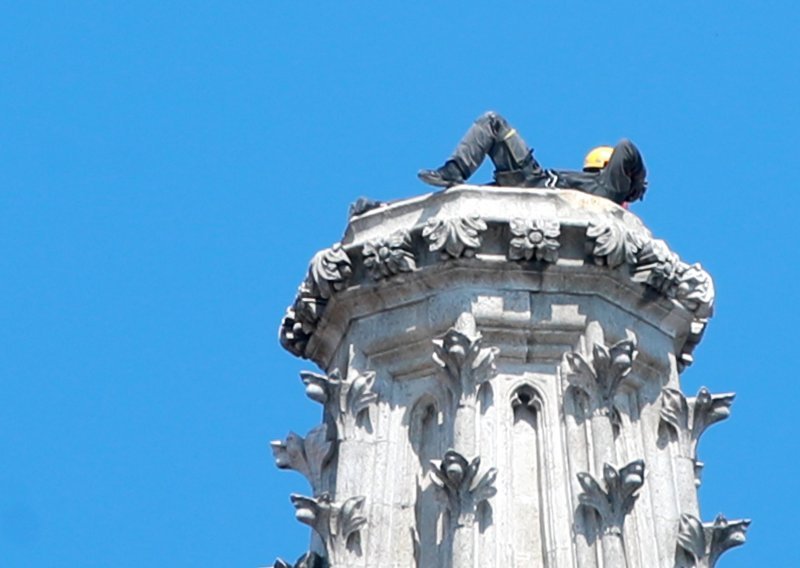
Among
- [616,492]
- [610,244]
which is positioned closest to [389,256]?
[610,244]

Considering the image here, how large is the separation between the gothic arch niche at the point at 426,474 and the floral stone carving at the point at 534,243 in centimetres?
163

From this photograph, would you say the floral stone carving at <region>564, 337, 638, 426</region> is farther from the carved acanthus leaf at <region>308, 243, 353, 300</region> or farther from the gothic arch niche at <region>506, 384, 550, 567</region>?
the carved acanthus leaf at <region>308, 243, 353, 300</region>

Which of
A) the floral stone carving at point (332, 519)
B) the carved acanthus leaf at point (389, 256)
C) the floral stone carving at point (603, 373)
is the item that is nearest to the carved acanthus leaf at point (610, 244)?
the floral stone carving at point (603, 373)

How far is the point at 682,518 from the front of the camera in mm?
19016

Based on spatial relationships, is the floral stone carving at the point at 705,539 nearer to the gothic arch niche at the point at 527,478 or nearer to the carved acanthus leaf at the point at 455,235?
the gothic arch niche at the point at 527,478

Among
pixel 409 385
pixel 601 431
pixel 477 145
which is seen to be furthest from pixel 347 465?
pixel 477 145

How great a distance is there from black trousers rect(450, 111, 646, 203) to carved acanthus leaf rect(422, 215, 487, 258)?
3.54 ft

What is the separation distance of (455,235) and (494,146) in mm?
1843

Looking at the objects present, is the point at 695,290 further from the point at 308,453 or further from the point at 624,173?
the point at 308,453

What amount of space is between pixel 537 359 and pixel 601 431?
3.70 feet

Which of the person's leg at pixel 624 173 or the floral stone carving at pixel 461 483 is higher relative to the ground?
the person's leg at pixel 624 173

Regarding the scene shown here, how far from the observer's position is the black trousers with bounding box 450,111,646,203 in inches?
826

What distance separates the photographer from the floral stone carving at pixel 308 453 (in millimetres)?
19750

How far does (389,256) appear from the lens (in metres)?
19.9
